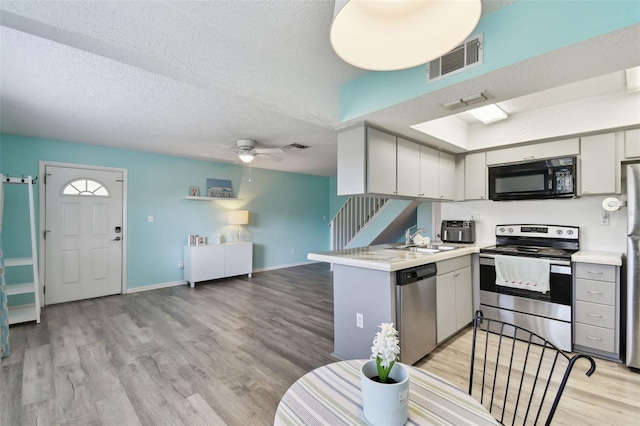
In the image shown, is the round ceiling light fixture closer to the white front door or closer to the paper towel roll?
the paper towel roll

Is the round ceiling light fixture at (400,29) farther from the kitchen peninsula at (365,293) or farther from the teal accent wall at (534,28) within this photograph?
the kitchen peninsula at (365,293)

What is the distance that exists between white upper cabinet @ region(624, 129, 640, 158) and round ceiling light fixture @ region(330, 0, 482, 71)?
285 cm

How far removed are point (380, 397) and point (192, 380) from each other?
1962 mm

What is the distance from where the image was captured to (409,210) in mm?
4766

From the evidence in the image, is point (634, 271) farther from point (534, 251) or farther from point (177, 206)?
point (177, 206)

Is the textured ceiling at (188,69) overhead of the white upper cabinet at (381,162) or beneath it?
overhead

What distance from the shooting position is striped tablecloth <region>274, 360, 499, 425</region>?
2.86ft

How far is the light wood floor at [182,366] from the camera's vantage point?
185 cm

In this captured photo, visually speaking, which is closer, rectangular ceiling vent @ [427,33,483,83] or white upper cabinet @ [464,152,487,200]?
rectangular ceiling vent @ [427,33,483,83]

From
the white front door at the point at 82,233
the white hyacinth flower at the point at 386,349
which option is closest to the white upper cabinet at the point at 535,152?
the white hyacinth flower at the point at 386,349

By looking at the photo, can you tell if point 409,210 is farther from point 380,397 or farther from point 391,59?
point 380,397

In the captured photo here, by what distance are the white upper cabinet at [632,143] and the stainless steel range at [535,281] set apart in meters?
0.84

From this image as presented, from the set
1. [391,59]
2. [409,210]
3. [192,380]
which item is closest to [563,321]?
[409,210]

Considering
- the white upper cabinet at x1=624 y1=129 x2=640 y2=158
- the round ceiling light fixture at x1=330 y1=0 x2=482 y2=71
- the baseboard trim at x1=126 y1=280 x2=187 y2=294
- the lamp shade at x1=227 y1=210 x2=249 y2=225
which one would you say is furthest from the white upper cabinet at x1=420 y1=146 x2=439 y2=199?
the baseboard trim at x1=126 y1=280 x2=187 y2=294
